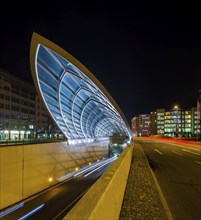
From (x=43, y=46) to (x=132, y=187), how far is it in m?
12.6

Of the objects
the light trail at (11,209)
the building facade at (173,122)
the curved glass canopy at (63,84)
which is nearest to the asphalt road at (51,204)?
the light trail at (11,209)

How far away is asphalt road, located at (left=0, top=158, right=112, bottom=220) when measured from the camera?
11867mm

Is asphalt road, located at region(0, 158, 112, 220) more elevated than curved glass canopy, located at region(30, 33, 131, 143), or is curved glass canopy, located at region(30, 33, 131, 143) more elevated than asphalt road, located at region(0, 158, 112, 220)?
curved glass canopy, located at region(30, 33, 131, 143)

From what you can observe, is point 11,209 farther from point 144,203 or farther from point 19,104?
point 19,104

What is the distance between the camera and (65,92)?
27328 mm

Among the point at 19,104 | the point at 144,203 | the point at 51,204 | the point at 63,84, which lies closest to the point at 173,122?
the point at 19,104

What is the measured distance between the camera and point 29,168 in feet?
48.7

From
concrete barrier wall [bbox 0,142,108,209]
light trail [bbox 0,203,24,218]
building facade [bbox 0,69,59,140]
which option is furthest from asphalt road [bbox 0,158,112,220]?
building facade [bbox 0,69,59,140]

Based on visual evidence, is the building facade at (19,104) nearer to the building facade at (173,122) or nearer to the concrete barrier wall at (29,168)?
the concrete barrier wall at (29,168)

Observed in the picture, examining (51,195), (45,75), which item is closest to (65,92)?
(45,75)

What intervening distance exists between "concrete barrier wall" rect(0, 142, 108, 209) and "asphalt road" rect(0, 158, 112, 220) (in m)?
0.74

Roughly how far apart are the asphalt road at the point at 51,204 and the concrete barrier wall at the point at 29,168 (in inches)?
29.0

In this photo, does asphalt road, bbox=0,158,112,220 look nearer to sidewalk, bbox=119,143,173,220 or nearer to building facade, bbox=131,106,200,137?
sidewalk, bbox=119,143,173,220

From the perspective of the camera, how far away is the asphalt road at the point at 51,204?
38.9 ft
